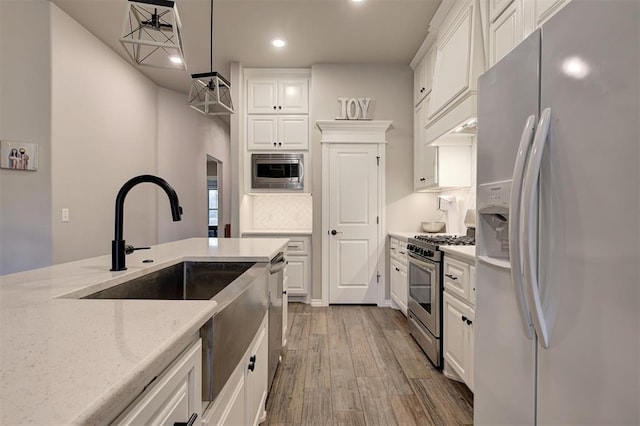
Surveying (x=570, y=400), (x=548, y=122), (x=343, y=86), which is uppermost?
(x=343, y=86)

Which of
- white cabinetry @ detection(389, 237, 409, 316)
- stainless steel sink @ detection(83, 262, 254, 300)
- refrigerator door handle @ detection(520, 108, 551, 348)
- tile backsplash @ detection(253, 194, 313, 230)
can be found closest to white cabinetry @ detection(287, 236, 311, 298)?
tile backsplash @ detection(253, 194, 313, 230)

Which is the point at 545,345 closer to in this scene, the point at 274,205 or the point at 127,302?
the point at 127,302

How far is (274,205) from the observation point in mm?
4465

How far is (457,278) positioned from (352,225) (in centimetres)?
193

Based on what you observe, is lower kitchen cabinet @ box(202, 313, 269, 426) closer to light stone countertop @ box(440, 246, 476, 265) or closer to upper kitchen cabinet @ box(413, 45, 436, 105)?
light stone countertop @ box(440, 246, 476, 265)

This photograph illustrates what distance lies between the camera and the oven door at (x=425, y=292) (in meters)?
2.30

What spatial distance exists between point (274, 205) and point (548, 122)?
3.77 meters

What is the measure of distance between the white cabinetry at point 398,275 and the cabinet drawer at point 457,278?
0.96 meters

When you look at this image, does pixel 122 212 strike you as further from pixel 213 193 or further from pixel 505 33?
pixel 213 193

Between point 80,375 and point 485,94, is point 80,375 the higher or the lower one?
the lower one

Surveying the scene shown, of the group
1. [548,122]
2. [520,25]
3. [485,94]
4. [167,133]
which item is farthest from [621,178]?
[167,133]

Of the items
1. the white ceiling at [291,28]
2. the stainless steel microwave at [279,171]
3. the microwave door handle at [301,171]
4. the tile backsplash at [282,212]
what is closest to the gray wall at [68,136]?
the white ceiling at [291,28]

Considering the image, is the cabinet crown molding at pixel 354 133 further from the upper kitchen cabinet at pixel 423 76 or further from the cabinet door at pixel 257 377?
the cabinet door at pixel 257 377

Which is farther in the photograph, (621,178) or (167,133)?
(167,133)
